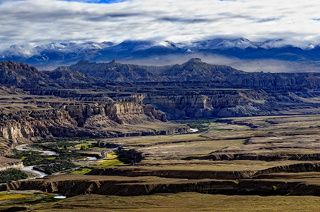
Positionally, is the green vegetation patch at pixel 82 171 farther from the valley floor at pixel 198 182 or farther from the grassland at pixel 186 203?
the grassland at pixel 186 203

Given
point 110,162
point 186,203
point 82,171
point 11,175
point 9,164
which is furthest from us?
point 110,162

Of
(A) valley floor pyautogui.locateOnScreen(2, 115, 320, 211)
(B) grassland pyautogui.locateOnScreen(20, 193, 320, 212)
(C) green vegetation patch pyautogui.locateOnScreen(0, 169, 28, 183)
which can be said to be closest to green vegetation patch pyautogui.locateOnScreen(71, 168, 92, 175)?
(A) valley floor pyautogui.locateOnScreen(2, 115, 320, 211)

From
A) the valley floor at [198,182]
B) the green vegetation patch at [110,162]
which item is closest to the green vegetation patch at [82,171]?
the valley floor at [198,182]

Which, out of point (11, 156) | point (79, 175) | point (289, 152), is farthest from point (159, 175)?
point (11, 156)

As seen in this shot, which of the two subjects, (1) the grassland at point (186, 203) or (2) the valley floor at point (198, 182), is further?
(2) the valley floor at point (198, 182)

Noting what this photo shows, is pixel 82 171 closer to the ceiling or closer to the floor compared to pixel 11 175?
closer to the floor

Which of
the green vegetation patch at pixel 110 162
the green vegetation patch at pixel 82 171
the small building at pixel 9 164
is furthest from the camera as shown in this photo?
the green vegetation patch at pixel 110 162

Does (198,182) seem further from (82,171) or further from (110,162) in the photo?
(110,162)

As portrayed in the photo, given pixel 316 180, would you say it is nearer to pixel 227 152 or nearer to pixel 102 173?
pixel 102 173

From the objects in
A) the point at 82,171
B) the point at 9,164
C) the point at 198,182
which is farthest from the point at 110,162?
the point at 198,182

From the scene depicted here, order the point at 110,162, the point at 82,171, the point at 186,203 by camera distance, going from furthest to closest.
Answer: the point at 110,162 < the point at 82,171 < the point at 186,203

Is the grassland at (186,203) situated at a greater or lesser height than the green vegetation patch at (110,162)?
greater
